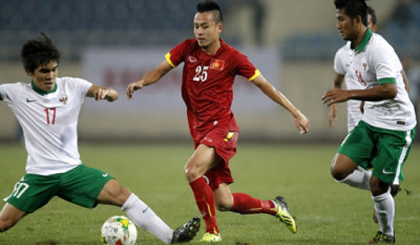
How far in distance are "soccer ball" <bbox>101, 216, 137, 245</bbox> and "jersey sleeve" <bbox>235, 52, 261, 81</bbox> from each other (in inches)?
71.4

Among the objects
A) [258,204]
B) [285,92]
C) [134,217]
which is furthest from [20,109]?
[285,92]

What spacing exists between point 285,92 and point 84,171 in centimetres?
1540

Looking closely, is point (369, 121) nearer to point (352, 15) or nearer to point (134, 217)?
point (352, 15)

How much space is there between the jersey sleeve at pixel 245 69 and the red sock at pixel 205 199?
110 centimetres

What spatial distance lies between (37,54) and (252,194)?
4.93 metres

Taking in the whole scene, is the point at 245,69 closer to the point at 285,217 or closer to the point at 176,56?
the point at 176,56

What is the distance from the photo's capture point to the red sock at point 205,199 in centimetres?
564

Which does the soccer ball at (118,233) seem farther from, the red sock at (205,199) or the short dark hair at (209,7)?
the short dark hair at (209,7)

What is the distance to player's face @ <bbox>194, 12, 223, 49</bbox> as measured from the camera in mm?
5969

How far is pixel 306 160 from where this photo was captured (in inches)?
578

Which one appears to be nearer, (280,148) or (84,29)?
(280,148)

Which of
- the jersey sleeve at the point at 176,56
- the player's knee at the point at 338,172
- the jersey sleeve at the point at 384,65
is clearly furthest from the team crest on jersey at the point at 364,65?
the jersey sleeve at the point at 176,56

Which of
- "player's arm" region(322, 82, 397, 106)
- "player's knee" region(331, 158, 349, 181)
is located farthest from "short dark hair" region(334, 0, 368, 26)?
"player's knee" region(331, 158, 349, 181)

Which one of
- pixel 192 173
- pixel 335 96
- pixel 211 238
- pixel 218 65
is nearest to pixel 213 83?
pixel 218 65
